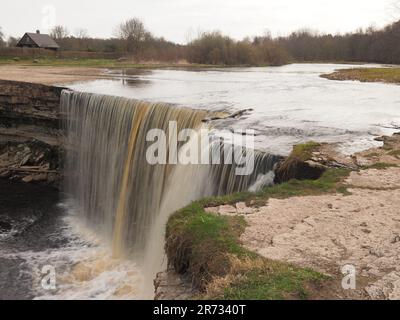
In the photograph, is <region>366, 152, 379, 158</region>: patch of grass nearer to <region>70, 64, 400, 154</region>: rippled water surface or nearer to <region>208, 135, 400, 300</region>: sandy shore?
<region>70, 64, 400, 154</region>: rippled water surface

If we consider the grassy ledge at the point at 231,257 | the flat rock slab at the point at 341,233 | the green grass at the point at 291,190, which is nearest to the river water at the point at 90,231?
the green grass at the point at 291,190

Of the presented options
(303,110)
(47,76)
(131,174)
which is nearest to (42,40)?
(47,76)

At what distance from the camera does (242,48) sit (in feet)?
167

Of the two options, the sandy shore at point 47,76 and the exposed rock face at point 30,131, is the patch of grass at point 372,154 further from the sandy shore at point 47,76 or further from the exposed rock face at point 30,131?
the sandy shore at point 47,76

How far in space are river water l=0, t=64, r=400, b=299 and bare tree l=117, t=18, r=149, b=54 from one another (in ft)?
149

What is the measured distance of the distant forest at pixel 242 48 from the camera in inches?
2004

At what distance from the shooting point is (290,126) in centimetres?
1250

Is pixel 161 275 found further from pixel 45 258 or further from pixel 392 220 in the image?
pixel 45 258

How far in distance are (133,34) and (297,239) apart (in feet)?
204

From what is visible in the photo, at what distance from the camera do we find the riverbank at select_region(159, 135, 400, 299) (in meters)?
4.88

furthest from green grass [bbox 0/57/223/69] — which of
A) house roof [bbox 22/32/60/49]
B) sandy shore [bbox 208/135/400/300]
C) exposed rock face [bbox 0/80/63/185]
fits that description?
sandy shore [bbox 208/135/400/300]

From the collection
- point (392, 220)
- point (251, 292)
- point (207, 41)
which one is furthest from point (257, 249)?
point (207, 41)

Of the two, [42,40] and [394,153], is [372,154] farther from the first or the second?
[42,40]
